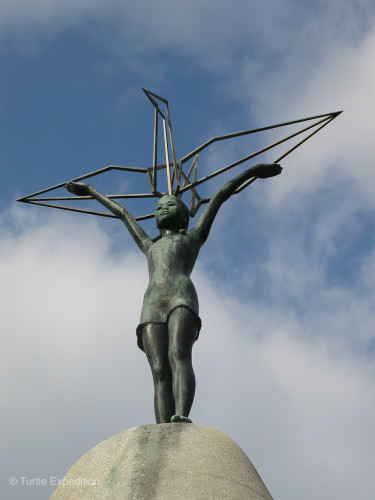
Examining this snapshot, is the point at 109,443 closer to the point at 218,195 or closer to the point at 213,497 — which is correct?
the point at 213,497

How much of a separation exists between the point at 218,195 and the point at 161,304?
207 centimetres

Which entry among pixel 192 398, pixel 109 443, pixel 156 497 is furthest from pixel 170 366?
pixel 156 497

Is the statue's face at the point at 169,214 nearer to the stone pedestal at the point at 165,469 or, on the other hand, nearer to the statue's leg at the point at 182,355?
the statue's leg at the point at 182,355

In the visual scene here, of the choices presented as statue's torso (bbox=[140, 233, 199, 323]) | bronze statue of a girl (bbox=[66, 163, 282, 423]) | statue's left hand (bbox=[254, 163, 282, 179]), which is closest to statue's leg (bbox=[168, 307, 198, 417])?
bronze statue of a girl (bbox=[66, 163, 282, 423])

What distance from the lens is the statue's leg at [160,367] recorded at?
10.5 m

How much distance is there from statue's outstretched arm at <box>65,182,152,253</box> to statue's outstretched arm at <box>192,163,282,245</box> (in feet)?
2.36

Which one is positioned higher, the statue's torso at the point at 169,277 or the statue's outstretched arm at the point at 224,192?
the statue's outstretched arm at the point at 224,192

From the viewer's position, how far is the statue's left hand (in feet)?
41.4

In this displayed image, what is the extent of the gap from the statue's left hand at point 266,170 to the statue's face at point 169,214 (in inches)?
54.2

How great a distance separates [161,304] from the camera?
1084cm

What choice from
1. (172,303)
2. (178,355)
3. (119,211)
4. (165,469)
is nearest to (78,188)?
(119,211)

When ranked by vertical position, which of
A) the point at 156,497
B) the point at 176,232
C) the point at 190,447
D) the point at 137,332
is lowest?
the point at 156,497

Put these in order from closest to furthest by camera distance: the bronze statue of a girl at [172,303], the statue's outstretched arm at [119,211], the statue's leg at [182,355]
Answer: the statue's leg at [182,355]
the bronze statue of a girl at [172,303]
the statue's outstretched arm at [119,211]

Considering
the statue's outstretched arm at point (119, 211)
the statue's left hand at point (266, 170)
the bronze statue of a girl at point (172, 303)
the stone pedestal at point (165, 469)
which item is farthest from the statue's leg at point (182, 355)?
the statue's left hand at point (266, 170)
